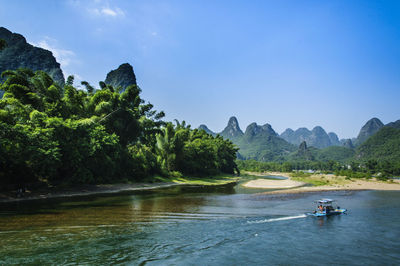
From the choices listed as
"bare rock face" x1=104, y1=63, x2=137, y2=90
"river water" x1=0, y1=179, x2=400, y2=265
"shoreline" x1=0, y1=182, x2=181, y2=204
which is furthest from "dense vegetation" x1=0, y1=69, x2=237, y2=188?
"bare rock face" x1=104, y1=63, x2=137, y2=90

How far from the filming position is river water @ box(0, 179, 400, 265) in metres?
11.4

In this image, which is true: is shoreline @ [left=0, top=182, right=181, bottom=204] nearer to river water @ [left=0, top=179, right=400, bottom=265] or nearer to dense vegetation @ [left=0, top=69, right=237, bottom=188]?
dense vegetation @ [left=0, top=69, right=237, bottom=188]

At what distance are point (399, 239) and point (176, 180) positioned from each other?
142ft

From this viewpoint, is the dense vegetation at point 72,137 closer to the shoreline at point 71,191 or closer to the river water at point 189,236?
the shoreline at point 71,191

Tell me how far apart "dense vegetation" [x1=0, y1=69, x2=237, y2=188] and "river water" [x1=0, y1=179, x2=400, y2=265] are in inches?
226

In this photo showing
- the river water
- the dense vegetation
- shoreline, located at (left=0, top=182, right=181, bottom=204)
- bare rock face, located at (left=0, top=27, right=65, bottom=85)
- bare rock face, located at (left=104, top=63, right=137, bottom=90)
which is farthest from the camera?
bare rock face, located at (left=104, top=63, right=137, bottom=90)

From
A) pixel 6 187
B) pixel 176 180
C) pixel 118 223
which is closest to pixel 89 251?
pixel 118 223

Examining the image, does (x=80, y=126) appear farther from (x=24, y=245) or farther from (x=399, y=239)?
(x=399, y=239)

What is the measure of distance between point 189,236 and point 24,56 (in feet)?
396

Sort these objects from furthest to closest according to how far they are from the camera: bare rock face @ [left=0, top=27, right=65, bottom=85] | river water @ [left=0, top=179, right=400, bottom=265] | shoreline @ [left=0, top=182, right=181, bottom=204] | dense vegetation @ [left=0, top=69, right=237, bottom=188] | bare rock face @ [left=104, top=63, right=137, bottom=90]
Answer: bare rock face @ [left=104, top=63, right=137, bottom=90] → bare rock face @ [left=0, top=27, right=65, bottom=85] → dense vegetation @ [left=0, top=69, right=237, bottom=188] → shoreline @ [left=0, top=182, right=181, bottom=204] → river water @ [left=0, top=179, right=400, bottom=265]

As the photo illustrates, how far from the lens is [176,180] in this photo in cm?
5456

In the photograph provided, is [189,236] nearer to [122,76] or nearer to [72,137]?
[72,137]

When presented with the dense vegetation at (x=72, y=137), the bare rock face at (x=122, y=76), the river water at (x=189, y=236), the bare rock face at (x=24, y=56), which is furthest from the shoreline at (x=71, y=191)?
the bare rock face at (x=122, y=76)

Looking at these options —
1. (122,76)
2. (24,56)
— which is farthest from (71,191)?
(24,56)
